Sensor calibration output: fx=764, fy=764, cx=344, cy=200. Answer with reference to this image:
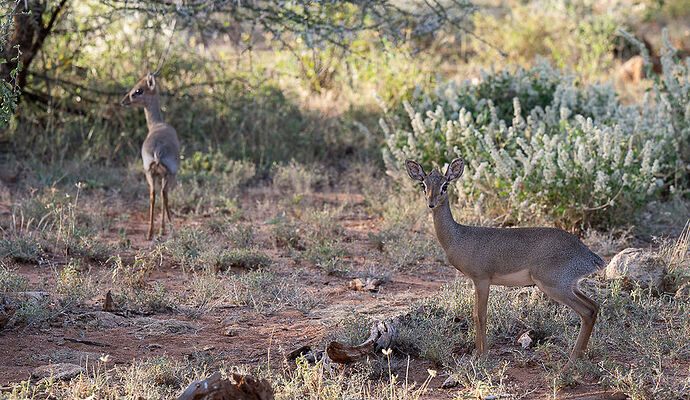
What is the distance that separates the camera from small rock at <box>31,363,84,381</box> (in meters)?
3.89

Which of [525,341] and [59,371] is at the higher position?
[525,341]

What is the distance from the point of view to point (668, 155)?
7.79 metres

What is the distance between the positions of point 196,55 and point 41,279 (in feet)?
17.7

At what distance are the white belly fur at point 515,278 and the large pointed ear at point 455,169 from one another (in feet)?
2.06

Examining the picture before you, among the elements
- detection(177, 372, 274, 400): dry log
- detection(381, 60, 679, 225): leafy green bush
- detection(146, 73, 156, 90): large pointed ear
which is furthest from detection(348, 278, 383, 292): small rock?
detection(146, 73, 156, 90): large pointed ear

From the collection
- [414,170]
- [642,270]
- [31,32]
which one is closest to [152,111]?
[31,32]

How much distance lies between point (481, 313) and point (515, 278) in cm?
27

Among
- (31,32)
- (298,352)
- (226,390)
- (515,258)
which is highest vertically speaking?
(31,32)

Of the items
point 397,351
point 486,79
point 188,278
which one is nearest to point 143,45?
point 486,79

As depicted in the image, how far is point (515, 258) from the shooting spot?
419 centimetres

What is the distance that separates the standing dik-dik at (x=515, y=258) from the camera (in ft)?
13.4

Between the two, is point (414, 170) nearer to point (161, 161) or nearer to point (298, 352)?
point (298, 352)

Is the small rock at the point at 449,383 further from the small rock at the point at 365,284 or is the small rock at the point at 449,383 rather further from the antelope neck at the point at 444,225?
the small rock at the point at 365,284

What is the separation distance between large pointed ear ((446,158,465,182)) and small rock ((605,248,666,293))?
1.55m
